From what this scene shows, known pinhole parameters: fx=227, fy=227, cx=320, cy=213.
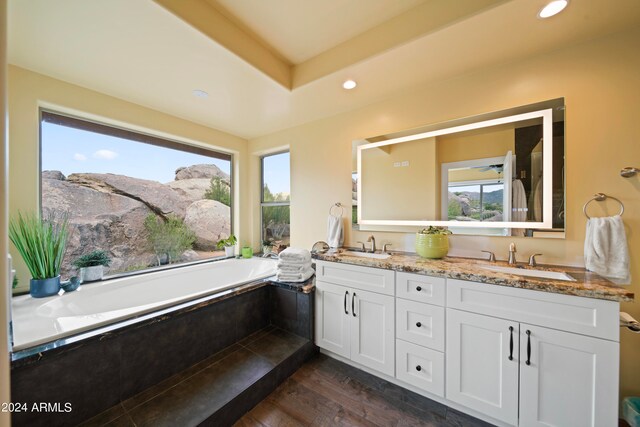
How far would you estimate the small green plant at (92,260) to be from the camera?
Answer: 2.08 metres

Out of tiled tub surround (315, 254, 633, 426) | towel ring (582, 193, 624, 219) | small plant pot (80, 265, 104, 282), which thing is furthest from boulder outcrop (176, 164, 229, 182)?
towel ring (582, 193, 624, 219)

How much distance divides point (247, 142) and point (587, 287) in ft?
12.1

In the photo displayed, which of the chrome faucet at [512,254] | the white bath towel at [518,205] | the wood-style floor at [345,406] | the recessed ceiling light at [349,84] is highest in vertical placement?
the recessed ceiling light at [349,84]

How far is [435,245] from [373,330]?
813 mm

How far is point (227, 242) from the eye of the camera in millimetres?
3297

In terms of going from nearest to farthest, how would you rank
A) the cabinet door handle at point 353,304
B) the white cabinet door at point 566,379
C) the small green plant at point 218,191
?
the white cabinet door at point 566,379 < the cabinet door handle at point 353,304 < the small green plant at point 218,191

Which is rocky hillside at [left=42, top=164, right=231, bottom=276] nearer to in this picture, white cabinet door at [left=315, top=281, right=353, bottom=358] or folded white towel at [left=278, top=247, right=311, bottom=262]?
folded white towel at [left=278, top=247, right=311, bottom=262]

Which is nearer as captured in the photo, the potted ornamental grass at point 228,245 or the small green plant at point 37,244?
the small green plant at point 37,244

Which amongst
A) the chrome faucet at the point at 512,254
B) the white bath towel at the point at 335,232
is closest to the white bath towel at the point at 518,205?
the chrome faucet at the point at 512,254

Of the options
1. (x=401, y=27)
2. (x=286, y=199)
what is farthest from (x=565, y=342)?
(x=286, y=199)

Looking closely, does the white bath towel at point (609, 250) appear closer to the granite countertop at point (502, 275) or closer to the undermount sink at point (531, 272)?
the granite countertop at point (502, 275)

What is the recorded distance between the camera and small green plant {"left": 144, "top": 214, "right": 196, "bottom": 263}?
2.61 metres

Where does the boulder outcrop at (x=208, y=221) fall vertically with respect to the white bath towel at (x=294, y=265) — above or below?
above

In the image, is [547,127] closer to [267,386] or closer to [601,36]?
[601,36]
